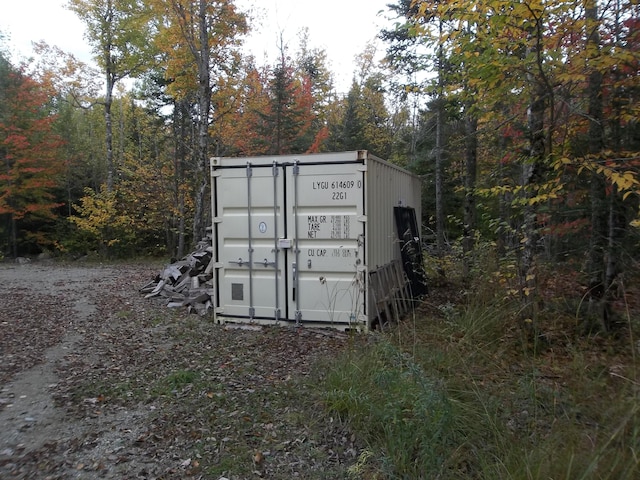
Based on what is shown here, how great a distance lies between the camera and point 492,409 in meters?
3.24

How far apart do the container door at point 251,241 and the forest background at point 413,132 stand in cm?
278

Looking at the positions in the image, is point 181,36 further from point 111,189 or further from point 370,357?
point 370,357

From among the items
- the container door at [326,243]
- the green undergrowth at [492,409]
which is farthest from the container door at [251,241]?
the green undergrowth at [492,409]

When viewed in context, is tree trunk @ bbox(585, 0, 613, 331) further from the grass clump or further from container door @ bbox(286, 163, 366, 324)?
container door @ bbox(286, 163, 366, 324)

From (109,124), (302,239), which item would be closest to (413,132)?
(109,124)

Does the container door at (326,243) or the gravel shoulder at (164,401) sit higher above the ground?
the container door at (326,243)

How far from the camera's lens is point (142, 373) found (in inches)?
210

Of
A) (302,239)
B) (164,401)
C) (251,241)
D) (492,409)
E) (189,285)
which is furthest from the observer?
(189,285)

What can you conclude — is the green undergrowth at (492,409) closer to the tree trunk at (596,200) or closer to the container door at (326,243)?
the tree trunk at (596,200)

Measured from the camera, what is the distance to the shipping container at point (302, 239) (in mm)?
6770

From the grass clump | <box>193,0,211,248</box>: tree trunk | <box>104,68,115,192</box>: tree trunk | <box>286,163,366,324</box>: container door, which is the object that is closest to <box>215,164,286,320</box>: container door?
<box>286,163,366,324</box>: container door

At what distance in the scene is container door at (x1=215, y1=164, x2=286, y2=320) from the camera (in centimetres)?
718

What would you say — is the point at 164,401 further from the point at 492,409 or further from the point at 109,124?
the point at 109,124

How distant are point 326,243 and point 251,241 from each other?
1217 mm
